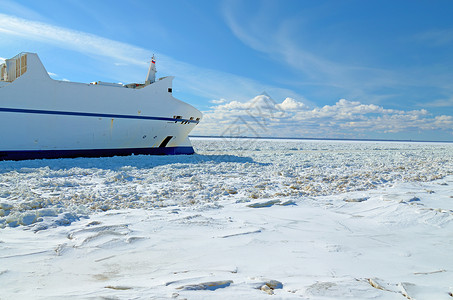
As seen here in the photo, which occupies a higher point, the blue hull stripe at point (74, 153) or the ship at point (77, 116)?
the ship at point (77, 116)

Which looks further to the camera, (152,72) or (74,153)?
(152,72)

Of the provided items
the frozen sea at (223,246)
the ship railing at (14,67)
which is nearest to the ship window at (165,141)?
the ship railing at (14,67)

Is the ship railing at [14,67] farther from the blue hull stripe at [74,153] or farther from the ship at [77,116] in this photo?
the blue hull stripe at [74,153]

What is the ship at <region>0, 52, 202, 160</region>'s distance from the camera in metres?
11.1

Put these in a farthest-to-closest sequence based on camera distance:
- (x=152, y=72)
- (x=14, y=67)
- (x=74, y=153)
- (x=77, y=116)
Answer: (x=152, y=72), (x=14, y=67), (x=74, y=153), (x=77, y=116)

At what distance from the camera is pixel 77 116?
12.4 m

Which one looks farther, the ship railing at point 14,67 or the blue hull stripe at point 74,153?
the ship railing at point 14,67

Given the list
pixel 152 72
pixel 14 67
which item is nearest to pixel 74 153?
pixel 14 67

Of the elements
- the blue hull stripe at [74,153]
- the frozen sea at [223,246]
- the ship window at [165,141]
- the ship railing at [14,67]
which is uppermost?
the ship railing at [14,67]

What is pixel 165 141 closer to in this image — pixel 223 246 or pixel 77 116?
pixel 77 116

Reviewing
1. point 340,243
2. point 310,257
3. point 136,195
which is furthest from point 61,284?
point 136,195

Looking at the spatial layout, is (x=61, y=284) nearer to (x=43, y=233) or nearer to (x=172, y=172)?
(x=43, y=233)

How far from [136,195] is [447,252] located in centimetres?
428

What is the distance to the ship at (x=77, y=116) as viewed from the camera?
11102mm
